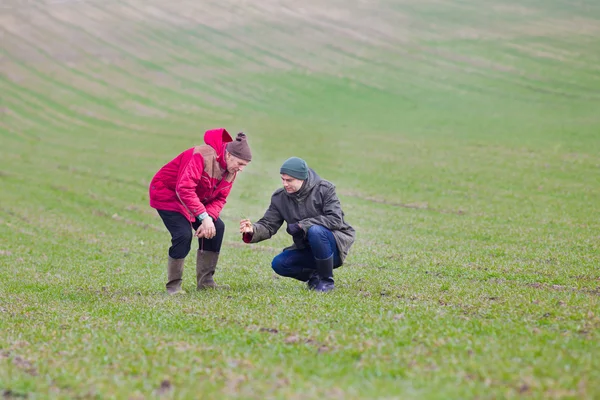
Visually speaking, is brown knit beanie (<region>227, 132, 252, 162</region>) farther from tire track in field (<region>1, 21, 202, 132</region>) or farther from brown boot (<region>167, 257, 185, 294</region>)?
tire track in field (<region>1, 21, 202, 132</region>)

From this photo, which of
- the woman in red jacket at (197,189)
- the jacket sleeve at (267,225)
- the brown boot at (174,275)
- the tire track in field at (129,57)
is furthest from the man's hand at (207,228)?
the tire track in field at (129,57)

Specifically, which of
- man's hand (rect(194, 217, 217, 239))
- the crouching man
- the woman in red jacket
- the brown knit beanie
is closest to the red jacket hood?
the woman in red jacket

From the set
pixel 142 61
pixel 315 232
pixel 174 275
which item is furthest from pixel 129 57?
pixel 315 232

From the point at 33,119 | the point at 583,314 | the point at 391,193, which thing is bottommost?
the point at 33,119

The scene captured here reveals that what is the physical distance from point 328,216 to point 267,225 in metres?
1.22

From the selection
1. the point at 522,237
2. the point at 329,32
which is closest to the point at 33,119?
the point at 329,32

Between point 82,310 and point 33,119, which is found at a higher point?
point 82,310

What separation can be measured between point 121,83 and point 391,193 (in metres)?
48.8

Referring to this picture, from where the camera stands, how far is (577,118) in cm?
6388

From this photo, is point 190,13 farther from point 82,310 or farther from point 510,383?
point 510,383

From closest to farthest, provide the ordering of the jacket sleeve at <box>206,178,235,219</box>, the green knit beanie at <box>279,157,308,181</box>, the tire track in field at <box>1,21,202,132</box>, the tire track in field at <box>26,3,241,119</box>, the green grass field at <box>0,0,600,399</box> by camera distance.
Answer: the green grass field at <box>0,0,600,399</box>, the green knit beanie at <box>279,157,308,181</box>, the jacket sleeve at <box>206,178,235,219</box>, the tire track in field at <box>1,21,202,132</box>, the tire track in field at <box>26,3,241,119</box>

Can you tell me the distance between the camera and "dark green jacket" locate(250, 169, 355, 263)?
13492 mm

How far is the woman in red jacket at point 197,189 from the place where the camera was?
1320 centimetres

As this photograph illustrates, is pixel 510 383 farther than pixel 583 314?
No
